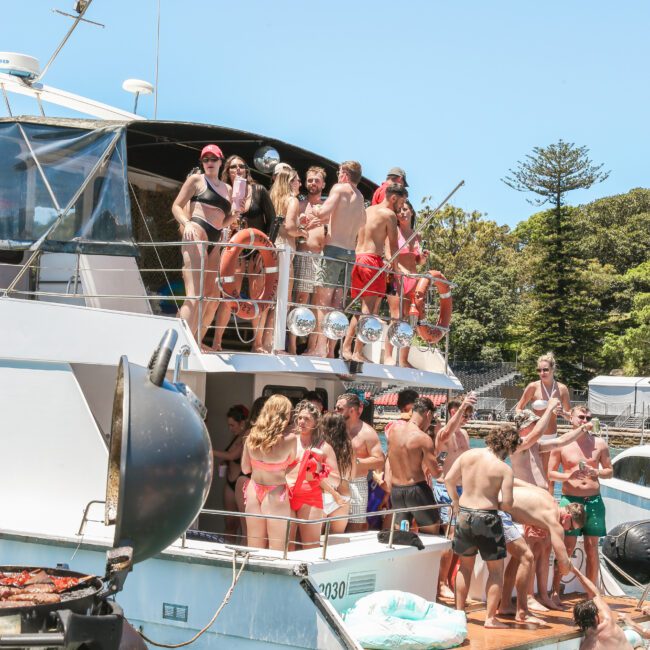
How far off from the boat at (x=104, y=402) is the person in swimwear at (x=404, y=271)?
0.72 metres

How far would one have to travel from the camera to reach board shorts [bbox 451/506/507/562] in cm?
904

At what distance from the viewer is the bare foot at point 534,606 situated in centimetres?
1003

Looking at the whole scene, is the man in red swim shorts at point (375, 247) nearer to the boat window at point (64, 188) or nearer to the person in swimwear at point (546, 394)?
the person in swimwear at point (546, 394)

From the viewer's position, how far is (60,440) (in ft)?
28.8

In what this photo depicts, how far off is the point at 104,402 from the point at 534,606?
4.46 metres

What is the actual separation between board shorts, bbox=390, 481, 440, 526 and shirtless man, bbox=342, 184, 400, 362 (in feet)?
5.47

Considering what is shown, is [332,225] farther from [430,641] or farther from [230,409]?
[430,641]

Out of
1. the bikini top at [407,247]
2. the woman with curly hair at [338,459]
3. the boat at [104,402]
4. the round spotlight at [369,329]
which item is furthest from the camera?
the bikini top at [407,247]

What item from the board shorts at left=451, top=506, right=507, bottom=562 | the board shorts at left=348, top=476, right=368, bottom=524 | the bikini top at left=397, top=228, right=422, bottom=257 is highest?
the bikini top at left=397, top=228, right=422, bottom=257

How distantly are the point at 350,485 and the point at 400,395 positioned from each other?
1367mm

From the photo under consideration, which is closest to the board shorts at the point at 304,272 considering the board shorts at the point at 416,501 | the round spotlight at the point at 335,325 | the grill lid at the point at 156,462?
the round spotlight at the point at 335,325

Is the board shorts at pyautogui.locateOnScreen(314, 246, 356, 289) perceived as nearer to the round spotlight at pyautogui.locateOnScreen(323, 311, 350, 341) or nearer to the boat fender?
the round spotlight at pyautogui.locateOnScreen(323, 311, 350, 341)

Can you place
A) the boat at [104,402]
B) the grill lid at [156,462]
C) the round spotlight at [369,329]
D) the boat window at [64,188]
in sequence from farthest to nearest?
the round spotlight at [369,329], the boat window at [64,188], the boat at [104,402], the grill lid at [156,462]

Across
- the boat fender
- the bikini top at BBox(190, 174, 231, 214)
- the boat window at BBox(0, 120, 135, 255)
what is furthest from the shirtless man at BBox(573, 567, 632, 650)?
the boat window at BBox(0, 120, 135, 255)
